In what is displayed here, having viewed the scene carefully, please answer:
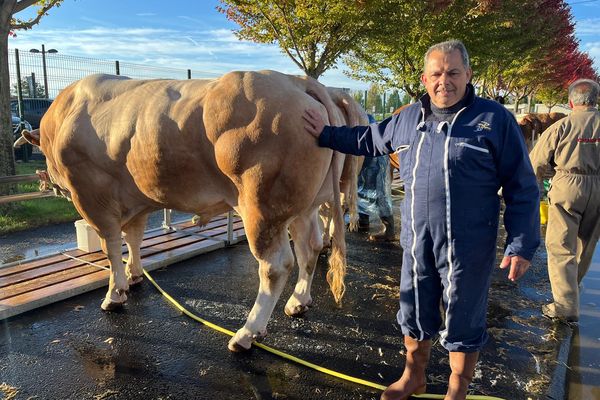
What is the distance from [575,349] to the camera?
130 inches

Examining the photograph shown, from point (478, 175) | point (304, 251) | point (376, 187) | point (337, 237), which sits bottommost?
point (304, 251)

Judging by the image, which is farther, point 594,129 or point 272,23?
point 272,23

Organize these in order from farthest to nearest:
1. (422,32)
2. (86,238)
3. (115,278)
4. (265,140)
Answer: (422,32) → (86,238) → (115,278) → (265,140)

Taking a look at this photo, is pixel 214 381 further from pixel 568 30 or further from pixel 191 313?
pixel 568 30

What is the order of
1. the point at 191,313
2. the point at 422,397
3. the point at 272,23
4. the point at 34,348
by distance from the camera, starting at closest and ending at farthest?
1. the point at 422,397
2. the point at 34,348
3. the point at 191,313
4. the point at 272,23

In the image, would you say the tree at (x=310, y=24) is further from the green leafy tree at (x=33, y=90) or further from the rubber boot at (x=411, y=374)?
the rubber boot at (x=411, y=374)

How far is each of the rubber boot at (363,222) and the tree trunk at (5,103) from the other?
5.68 metres

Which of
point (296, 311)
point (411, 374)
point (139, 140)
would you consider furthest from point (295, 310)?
point (139, 140)

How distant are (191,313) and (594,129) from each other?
3.72 meters

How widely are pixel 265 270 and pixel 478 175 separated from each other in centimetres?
169

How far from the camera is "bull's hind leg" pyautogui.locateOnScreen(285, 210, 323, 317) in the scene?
3682 mm

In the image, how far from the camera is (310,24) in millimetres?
8836

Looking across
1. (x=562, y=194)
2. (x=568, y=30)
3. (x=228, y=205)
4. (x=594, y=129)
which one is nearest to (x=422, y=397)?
(x=228, y=205)

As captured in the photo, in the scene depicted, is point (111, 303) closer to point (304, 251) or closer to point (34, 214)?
point (304, 251)
